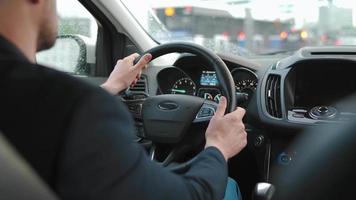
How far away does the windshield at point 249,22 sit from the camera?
3.64 m

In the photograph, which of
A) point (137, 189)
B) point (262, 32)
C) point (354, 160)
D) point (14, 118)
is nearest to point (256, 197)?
point (354, 160)

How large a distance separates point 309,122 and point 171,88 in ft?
2.46

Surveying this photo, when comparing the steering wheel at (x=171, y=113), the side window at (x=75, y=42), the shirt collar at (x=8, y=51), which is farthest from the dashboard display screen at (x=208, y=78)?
the shirt collar at (x=8, y=51)

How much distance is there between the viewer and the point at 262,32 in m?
5.98

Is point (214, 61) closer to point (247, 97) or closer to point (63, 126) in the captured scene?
point (247, 97)

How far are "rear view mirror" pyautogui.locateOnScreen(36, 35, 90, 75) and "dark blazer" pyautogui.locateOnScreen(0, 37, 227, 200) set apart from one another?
2323 millimetres

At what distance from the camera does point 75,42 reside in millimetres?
3654

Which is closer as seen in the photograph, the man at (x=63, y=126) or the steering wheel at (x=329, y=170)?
the man at (x=63, y=126)

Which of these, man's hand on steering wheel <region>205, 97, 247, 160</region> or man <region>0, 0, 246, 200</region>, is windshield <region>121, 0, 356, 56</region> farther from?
man <region>0, 0, 246, 200</region>

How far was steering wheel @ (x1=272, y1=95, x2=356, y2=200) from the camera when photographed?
167 cm

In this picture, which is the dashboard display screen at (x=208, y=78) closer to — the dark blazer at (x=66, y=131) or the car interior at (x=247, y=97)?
the car interior at (x=247, y=97)

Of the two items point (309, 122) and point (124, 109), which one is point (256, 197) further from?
point (124, 109)

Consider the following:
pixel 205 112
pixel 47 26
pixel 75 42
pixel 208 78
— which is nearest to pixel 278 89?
pixel 208 78

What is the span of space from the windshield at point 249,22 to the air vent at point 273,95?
0.40 meters
